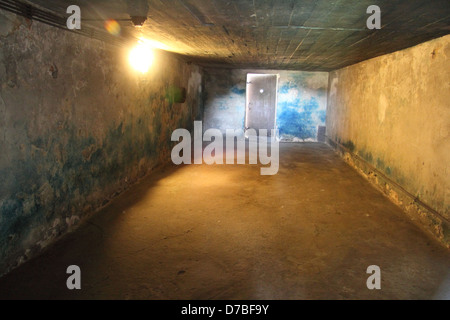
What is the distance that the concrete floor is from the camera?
8.14 ft

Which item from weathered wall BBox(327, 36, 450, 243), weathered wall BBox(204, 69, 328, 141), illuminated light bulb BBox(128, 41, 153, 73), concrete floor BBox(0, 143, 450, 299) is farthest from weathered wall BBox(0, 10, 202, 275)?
weathered wall BBox(204, 69, 328, 141)

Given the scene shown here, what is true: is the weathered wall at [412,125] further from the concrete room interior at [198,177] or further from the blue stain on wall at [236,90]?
the blue stain on wall at [236,90]

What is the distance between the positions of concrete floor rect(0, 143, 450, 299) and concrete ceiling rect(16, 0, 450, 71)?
2379mm

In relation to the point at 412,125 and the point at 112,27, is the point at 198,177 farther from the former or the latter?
the point at 412,125

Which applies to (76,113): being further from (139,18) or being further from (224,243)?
(224,243)

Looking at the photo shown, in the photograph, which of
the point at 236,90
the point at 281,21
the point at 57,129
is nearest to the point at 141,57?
the point at 57,129

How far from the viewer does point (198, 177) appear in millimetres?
5840

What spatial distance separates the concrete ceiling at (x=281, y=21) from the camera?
2647 millimetres

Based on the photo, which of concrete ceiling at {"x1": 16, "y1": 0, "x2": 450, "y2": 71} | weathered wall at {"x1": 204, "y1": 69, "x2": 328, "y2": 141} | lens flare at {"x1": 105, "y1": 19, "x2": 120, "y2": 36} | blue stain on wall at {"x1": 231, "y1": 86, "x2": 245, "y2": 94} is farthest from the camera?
blue stain on wall at {"x1": 231, "y1": 86, "x2": 245, "y2": 94}

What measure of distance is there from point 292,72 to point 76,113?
8362 mm

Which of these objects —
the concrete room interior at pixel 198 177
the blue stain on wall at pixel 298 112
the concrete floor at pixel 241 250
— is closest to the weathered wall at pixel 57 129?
the concrete room interior at pixel 198 177

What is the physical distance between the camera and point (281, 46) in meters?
5.02

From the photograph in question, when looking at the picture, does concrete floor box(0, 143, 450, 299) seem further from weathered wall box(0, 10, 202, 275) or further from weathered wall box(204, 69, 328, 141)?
weathered wall box(204, 69, 328, 141)
